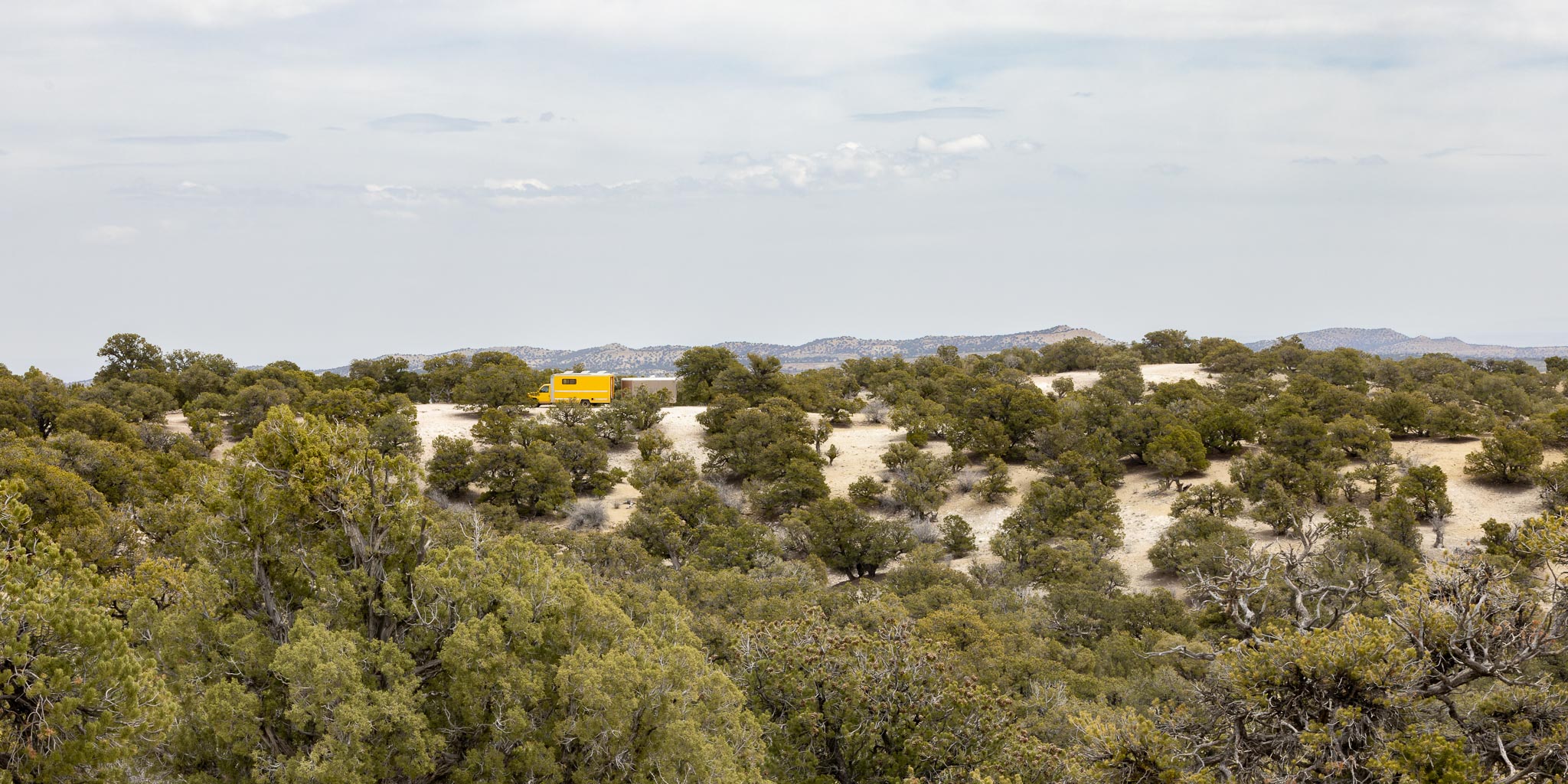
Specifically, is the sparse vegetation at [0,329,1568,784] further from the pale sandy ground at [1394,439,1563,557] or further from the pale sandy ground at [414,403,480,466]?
the pale sandy ground at [414,403,480,466]

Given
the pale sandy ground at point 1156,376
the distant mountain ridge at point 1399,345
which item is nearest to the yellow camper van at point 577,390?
the pale sandy ground at point 1156,376

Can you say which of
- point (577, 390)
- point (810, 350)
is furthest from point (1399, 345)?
point (577, 390)

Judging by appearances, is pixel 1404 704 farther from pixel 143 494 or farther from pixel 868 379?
pixel 868 379

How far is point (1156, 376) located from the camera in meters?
70.6

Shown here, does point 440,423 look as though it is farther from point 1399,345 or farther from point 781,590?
point 1399,345

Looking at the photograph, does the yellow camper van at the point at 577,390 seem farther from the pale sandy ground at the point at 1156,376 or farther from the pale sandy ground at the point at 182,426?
the pale sandy ground at the point at 1156,376

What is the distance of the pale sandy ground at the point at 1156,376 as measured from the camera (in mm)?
68375

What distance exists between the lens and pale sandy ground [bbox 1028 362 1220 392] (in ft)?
224

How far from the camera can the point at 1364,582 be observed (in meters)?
9.84

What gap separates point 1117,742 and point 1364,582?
2.97 metres

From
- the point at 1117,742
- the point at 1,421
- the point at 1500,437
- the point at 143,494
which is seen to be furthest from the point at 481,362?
the point at 1117,742

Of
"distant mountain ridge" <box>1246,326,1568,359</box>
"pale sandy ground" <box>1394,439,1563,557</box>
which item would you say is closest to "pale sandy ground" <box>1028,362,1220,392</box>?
"pale sandy ground" <box>1394,439,1563,557</box>

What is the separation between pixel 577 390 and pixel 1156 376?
40.5m

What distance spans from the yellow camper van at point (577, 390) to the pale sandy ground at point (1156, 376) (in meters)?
28.7
